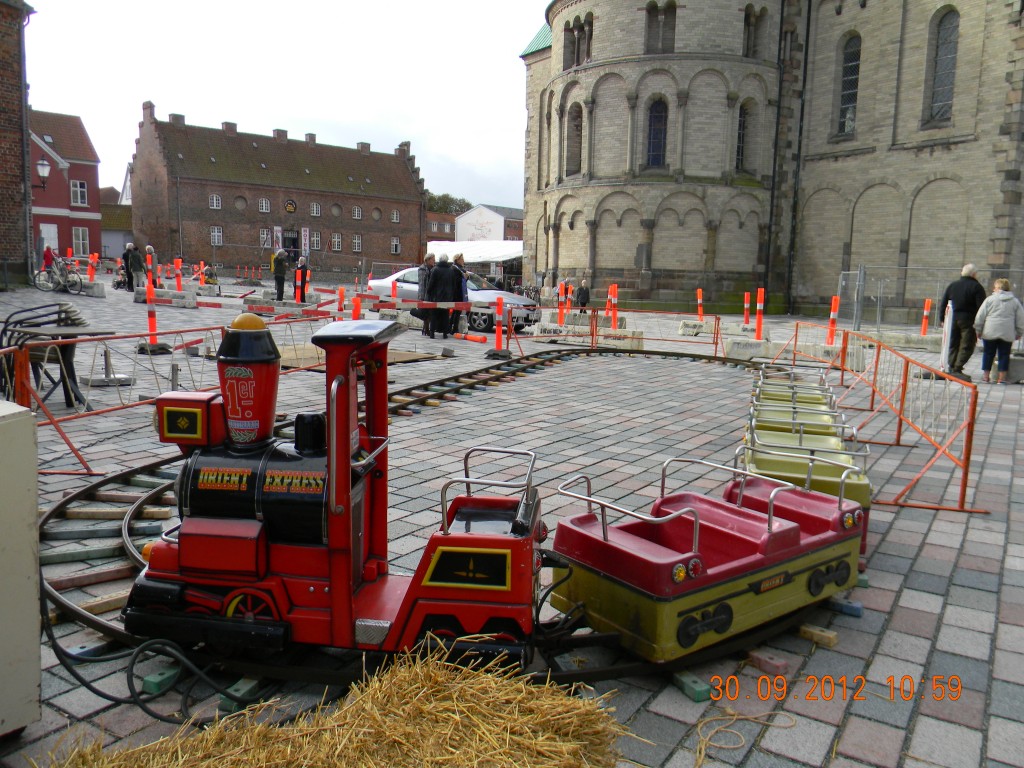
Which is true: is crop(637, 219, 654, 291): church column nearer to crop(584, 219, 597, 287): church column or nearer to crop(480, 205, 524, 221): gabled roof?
crop(584, 219, 597, 287): church column

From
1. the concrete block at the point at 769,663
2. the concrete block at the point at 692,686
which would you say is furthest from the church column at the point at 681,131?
the concrete block at the point at 692,686

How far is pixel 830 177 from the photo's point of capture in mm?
31922

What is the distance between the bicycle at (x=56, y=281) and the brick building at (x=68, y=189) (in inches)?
1081

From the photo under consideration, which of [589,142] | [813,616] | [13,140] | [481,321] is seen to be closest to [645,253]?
[589,142]

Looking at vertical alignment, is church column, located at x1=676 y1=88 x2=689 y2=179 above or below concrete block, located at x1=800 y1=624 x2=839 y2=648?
above

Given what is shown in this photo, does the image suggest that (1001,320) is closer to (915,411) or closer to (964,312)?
(964,312)

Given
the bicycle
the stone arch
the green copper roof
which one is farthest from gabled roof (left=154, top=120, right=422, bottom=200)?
the stone arch

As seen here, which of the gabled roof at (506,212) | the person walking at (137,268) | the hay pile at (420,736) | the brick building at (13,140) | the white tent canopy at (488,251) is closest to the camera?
the hay pile at (420,736)

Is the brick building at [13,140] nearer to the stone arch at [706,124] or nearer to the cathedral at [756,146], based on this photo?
the cathedral at [756,146]

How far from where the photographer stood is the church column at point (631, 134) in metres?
31.8

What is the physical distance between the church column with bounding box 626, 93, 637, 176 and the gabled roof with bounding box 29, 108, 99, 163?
4520cm

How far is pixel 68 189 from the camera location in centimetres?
5347

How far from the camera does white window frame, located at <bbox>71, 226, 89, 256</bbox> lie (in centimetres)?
5616

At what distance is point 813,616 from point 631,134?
30.3m
